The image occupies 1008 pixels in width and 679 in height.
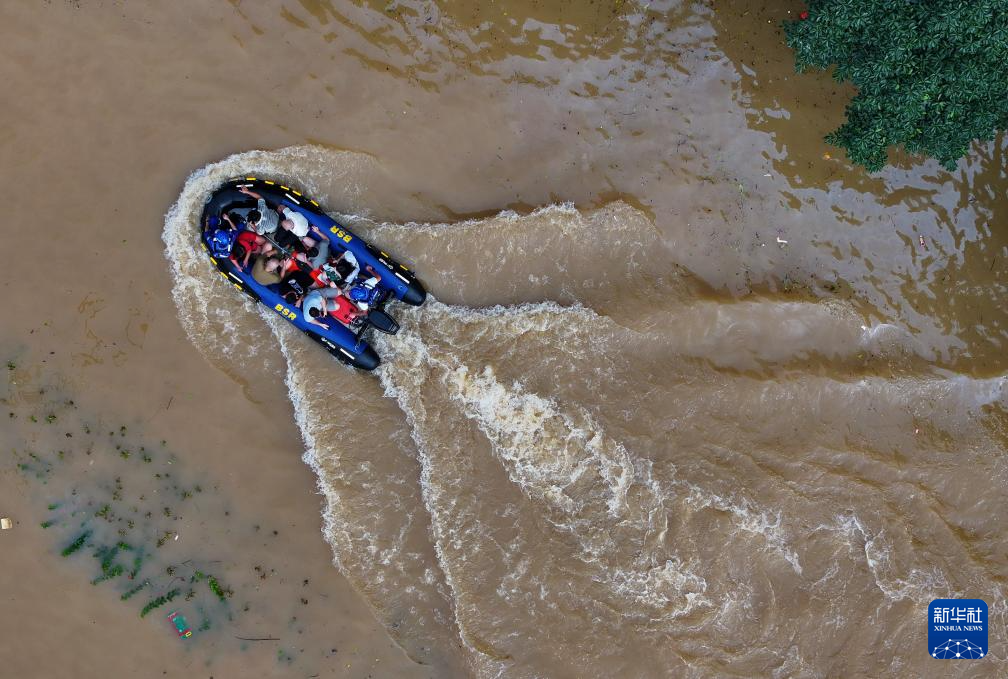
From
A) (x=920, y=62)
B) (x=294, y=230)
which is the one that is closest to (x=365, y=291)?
(x=294, y=230)

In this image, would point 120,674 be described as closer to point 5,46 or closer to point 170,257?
point 170,257

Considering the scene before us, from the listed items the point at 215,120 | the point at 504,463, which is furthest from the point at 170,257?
the point at 504,463

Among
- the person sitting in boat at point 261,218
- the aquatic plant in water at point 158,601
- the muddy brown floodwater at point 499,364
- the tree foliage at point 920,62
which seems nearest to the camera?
the tree foliage at point 920,62

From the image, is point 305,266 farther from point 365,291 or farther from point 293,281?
point 365,291

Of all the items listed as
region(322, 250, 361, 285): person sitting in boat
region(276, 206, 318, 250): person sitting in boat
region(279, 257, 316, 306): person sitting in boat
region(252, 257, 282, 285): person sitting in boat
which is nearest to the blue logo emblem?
region(322, 250, 361, 285): person sitting in boat

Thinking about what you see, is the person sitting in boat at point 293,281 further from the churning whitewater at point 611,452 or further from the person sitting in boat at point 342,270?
the churning whitewater at point 611,452

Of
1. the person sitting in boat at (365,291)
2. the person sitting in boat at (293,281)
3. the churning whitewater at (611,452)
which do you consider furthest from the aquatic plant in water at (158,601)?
the person sitting in boat at (365,291)

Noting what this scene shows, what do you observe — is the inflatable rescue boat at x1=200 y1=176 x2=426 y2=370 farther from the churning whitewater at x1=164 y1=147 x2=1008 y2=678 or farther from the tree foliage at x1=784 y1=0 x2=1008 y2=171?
the tree foliage at x1=784 y1=0 x2=1008 y2=171
